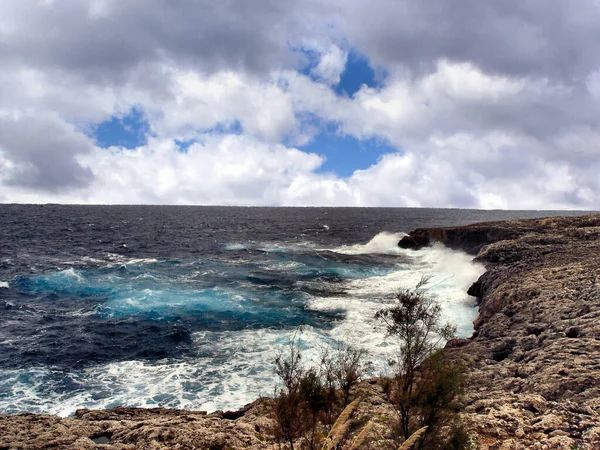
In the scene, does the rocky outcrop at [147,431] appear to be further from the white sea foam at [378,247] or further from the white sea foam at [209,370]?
the white sea foam at [378,247]

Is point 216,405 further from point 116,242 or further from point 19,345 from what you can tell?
point 116,242

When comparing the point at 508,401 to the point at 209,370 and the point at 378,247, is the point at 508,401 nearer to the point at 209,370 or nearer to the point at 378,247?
the point at 209,370

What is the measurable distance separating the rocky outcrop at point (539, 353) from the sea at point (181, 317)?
5464mm

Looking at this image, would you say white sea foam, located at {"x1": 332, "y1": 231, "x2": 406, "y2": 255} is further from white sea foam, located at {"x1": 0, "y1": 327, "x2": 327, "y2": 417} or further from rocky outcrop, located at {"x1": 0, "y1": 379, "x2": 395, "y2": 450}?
rocky outcrop, located at {"x1": 0, "y1": 379, "x2": 395, "y2": 450}

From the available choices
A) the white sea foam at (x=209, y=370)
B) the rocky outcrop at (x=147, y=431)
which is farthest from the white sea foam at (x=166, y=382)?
the rocky outcrop at (x=147, y=431)

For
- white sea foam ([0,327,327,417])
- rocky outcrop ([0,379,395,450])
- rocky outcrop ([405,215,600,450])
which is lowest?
white sea foam ([0,327,327,417])

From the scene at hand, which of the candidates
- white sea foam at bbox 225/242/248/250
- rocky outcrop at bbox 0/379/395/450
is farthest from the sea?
white sea foam at bbox 225/242/248/250

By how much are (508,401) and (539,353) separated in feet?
16.7

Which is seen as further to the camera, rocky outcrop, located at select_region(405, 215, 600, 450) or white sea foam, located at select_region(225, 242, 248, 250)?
white sea foam, located at select_region(225, 242, 248, 250)

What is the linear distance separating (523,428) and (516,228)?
46.9m

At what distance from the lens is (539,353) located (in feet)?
59.6

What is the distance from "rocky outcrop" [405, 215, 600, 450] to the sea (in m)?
5.46

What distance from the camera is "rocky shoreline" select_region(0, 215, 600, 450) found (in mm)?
12250

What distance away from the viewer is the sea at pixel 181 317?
21828mm
